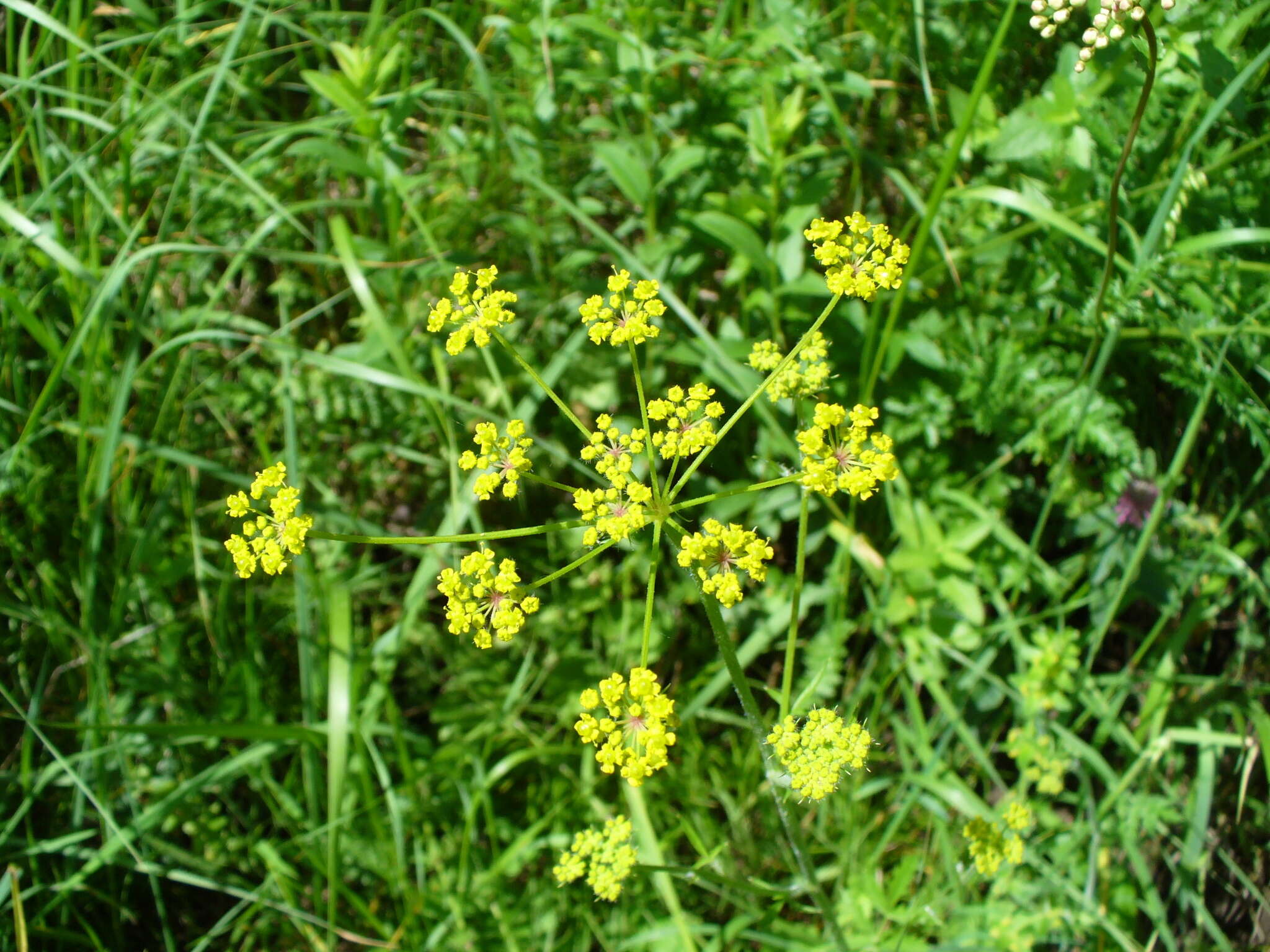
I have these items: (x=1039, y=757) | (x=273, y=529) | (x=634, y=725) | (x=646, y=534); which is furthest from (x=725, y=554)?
(x=1039, y=757)

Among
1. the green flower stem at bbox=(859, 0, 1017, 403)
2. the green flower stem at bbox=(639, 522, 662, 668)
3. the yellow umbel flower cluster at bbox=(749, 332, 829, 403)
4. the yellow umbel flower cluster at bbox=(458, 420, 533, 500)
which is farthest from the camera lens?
the green flower stem at bbox=(859, 0, 1017, 403)

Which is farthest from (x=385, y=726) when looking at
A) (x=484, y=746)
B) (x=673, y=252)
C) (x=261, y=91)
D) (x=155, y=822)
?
(x=261, y=91)

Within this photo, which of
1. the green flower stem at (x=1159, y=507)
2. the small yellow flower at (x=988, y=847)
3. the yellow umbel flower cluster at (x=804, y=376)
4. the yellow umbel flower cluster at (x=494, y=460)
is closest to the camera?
the yellow umbel flower cluster at (x=494, y=460)

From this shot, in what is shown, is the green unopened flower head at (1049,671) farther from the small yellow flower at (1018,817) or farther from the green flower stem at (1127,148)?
the green flower stem at (1127,148)

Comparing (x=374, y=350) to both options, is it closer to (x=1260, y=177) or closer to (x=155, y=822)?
(x=155, y=822)

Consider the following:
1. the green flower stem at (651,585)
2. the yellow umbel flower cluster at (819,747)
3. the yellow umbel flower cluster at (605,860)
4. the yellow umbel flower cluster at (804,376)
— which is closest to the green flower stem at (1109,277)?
the yellow umbel flower cluster at (804,376)

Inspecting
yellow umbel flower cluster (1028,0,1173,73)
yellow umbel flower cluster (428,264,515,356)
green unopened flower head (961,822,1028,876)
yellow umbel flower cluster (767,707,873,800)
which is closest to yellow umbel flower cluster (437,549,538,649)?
yellow umbel flower cluster (428,264,515,356)

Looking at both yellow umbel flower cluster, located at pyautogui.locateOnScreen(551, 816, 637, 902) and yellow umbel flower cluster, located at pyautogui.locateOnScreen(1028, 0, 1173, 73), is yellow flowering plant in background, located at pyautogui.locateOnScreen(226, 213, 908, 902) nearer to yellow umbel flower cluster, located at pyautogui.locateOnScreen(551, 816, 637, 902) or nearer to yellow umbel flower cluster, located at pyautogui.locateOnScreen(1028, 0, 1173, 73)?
yellow umbel flower cluster, located at pyautogui.locateOnScreen(551, 816, 637, 902)
